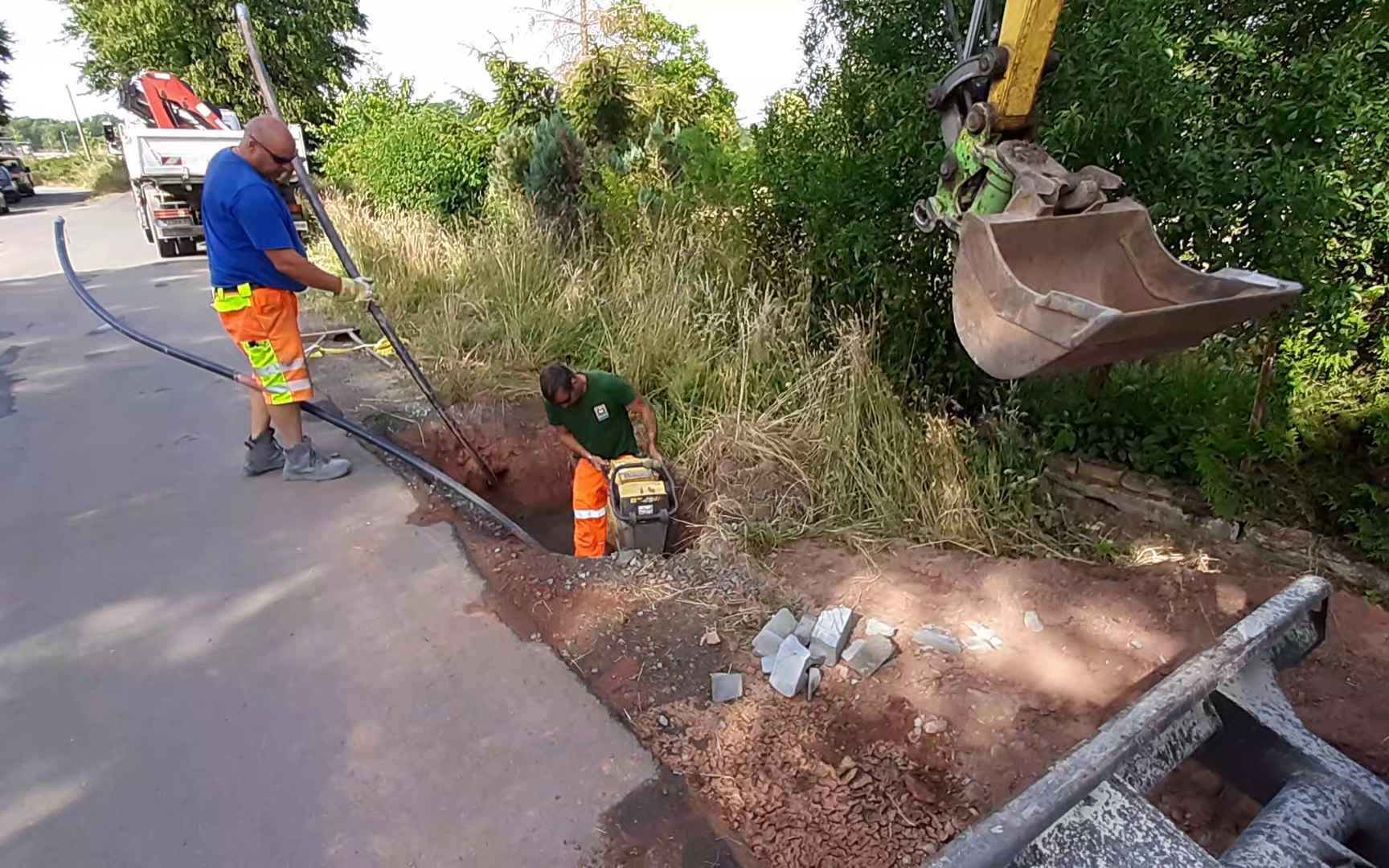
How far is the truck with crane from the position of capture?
1129 centimetres

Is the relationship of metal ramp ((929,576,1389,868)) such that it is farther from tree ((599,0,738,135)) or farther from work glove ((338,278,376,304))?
tree ((599,0,738,135))

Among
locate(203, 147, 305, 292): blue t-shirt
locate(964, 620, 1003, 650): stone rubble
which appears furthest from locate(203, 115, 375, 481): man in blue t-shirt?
locate(964, 620, 1003, 650): stone rubble

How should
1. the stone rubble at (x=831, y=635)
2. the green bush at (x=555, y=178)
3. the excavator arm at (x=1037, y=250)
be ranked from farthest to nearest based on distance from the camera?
the green bush at (x=555, y=178) < the stone rubble at (x=831, y=635) < the excavator arm at (x=1037, y=250)

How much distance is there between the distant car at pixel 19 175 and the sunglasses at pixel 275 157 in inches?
1125

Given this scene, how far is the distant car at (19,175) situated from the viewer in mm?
25094

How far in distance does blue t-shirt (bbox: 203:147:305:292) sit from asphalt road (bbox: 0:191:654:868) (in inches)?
46.5

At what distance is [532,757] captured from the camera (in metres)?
2.55

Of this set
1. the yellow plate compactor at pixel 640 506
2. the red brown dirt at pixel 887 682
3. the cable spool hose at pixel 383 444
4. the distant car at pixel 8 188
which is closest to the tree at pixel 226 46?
the distant car at pixel 8 188

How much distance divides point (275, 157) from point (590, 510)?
244cm

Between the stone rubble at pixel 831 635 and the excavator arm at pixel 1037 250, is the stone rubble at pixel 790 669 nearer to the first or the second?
the stone rubble at pixel 831 635

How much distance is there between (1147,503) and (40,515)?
548cm

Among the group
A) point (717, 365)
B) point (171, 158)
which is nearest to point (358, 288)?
point (717, 365)

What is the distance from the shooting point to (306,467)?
4.39 meters

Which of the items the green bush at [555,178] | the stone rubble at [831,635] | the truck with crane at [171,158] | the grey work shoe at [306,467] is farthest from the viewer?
the truck with crane at [171,158]
